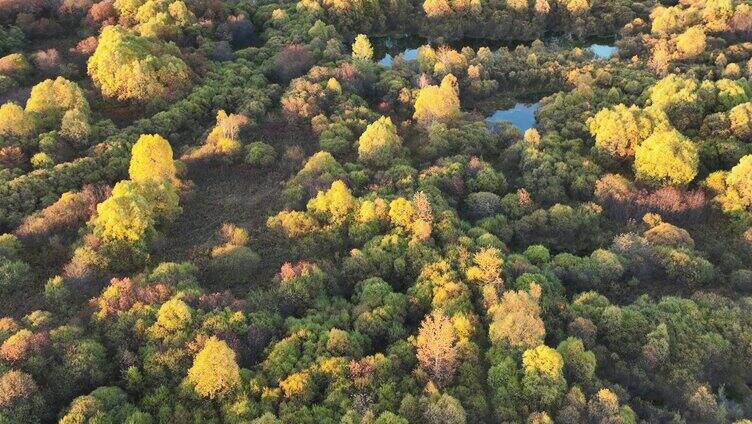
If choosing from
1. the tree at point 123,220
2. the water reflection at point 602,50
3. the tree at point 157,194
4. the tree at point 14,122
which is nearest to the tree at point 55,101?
the tree at point 14,122

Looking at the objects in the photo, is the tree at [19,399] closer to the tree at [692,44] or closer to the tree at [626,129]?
the tree at [626,129]

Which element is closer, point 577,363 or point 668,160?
point 577,363

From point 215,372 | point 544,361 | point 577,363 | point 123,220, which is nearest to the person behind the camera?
point 215,372

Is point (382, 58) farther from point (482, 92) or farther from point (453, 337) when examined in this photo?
point (453, 337)

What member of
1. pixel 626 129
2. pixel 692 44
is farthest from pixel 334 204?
pixel 692 44

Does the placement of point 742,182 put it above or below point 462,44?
above

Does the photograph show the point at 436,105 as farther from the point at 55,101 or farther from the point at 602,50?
the point at 602,50

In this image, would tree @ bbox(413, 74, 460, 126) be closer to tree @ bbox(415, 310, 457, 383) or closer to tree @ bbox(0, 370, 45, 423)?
tree @ bbox(415, 310, 457, 383)
